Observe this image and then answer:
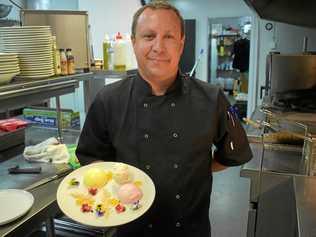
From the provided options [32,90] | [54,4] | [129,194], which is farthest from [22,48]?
[54,4]

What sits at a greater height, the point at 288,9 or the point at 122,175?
the point at 288,9

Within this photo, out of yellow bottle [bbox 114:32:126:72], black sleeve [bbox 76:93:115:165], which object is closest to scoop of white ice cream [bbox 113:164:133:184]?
black sleeve [bbox 76:93:115:165]

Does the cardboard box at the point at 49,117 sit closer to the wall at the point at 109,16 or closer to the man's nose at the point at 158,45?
the wall at the point at 109,16

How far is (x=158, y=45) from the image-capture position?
2.97ft

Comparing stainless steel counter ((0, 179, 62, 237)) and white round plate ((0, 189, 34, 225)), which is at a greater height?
white round plate ((0, 189, 34, 225))

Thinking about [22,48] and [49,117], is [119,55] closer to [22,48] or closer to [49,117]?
[49,117]

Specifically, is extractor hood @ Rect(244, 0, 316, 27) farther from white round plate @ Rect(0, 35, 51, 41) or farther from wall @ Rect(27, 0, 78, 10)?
wall @ Rect(27, 0, 78, 10)

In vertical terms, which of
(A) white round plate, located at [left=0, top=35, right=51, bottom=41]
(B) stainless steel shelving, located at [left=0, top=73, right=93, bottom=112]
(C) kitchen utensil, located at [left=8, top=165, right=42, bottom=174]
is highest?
(A) white round plate, located at [left=0, top=35, right=51, bottom=41]

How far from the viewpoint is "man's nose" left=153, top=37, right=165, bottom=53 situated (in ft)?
2.96

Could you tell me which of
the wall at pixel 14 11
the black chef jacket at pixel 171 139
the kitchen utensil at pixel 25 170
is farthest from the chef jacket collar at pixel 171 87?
the wall at pixel 14 11

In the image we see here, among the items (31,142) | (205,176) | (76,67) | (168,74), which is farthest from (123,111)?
(31,142)

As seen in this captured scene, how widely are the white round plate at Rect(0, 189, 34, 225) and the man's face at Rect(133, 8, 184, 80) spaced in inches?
23.3

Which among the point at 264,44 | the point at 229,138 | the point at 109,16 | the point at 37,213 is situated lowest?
the point at 37,213

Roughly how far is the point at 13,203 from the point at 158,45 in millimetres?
699
